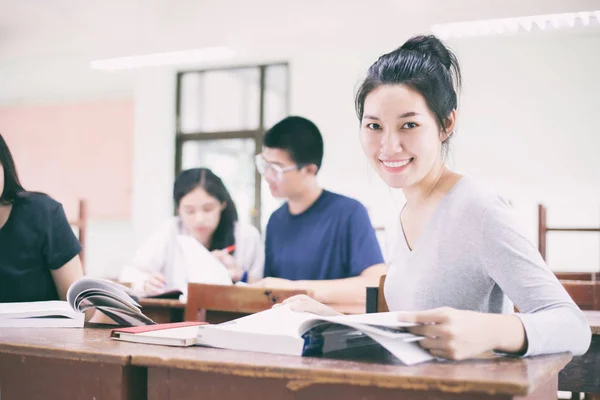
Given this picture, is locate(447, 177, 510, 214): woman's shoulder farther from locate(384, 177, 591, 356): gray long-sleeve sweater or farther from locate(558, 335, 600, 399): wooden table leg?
locate(558, 335, 600, 399): wooden table leg

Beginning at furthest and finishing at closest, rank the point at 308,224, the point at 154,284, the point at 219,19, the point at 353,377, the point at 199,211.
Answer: the point at 219,19, the point at 199,211, the point at 154,284, the point at 308,224, the point at 353,377

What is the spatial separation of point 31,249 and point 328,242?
1051mm

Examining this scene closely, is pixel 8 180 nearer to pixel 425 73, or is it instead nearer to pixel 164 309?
pixel 164 309

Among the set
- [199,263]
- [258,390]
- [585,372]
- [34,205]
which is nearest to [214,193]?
[199,263]

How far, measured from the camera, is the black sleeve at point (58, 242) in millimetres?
1587

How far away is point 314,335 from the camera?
884 millimetres

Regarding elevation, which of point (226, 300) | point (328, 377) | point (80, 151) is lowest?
point (226, 300)

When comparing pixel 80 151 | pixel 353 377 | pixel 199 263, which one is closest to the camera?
pixel 353 377

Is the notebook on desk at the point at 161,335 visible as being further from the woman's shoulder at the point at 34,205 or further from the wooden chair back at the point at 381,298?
the woman's shoulder at the point at 34,205

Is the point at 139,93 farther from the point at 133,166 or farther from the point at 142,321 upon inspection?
the point at 142,321

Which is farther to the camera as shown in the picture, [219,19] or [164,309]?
[219,19]

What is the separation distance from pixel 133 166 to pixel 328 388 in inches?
246

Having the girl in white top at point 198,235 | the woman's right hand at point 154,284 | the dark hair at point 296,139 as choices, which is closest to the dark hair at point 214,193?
the girl in white top at point 198,235

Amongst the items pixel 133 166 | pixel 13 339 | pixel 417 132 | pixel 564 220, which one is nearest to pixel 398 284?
pixel 417 132
